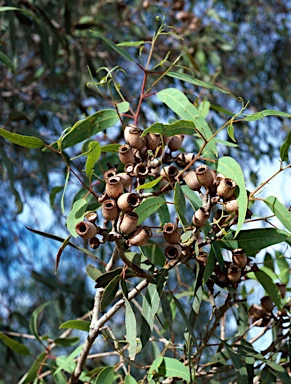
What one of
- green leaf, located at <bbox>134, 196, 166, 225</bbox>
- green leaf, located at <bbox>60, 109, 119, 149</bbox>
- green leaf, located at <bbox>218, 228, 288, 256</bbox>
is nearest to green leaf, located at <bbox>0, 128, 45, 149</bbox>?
green leaf, located at <bbox>60, 109, 119, 149</bbox>

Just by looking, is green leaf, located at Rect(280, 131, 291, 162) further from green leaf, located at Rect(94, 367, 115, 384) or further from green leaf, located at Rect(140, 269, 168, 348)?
green leaf, located at Rect(94, 367, 115, 384)

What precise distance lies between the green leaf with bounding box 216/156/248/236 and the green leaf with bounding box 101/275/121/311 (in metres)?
0.20

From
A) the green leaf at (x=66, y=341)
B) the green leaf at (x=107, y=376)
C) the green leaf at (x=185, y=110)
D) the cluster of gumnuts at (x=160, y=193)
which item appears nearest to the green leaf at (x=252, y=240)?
the cluster of gumnuts at (x=160, y=193)

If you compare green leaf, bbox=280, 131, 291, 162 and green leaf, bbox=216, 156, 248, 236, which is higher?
green leaf, bbox=280, 131, 291, 162

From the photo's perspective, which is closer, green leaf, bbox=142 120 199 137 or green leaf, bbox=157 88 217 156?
green leaf, bbox=142 120 199 137

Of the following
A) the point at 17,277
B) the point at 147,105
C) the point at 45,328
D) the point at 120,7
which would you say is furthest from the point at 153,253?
the point at 17,277

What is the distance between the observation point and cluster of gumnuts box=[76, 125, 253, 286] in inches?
32.5

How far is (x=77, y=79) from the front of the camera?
8.39 ft

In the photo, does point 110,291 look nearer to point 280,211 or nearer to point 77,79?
point 280,211

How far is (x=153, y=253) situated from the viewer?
1.06 m

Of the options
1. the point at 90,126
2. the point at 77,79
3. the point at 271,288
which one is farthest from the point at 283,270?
the point at 77,79

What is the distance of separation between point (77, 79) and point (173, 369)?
5.93 ft

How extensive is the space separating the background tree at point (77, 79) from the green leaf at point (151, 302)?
2.53 feet

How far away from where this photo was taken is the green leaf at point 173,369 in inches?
35.8
